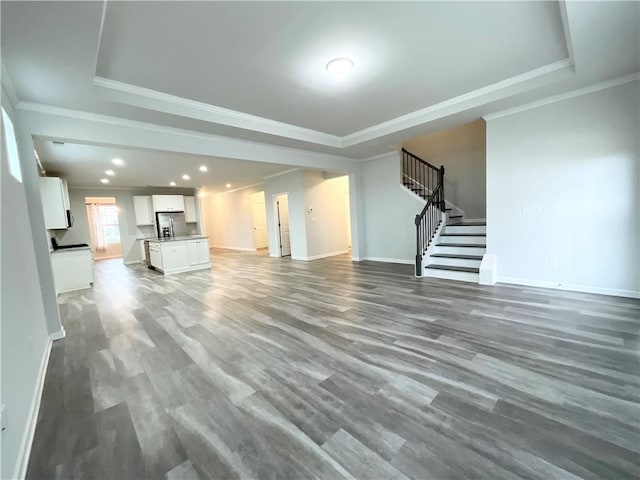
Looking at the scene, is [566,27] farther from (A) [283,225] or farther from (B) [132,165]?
(A) [283,225]

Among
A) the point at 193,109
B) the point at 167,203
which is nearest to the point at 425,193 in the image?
the point at 193,109

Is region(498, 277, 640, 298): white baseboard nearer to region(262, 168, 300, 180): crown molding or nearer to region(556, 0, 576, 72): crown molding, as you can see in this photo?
region(556, 0, 576, 72): crown molding

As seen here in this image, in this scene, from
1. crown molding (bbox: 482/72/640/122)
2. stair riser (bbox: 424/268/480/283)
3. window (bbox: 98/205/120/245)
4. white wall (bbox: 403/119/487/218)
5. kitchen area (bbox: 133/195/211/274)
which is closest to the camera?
crown molding (bbox: 482/72/640/122)

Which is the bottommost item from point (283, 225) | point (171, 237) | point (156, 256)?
point (156, 256)

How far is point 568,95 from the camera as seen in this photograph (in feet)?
12.2

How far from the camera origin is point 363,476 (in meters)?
1.34

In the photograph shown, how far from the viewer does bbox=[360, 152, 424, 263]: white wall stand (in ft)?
22.0

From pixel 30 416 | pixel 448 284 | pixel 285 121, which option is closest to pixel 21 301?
pixel 30 416

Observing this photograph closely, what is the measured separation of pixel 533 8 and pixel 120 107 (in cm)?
417

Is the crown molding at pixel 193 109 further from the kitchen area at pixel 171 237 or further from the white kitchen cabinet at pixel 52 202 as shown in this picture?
the kitchen area at pixel 171 237

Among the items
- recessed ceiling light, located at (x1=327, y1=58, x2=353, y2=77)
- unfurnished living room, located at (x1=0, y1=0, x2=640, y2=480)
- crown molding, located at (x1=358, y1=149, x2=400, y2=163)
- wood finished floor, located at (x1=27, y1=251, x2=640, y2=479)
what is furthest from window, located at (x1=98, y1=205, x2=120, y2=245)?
recessed ceiling light, located at (x1=327, y1=58, x2=353, y2=77)

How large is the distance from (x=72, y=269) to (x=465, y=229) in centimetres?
831

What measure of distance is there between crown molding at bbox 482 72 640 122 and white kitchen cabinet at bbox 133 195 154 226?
10094 mm

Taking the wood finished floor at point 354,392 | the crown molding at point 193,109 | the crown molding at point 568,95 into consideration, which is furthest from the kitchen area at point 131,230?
the crown molding at point 568,95
